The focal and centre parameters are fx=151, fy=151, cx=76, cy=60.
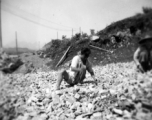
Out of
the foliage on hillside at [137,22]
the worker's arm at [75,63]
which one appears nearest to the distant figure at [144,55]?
the foliage on hillside at [137,22]

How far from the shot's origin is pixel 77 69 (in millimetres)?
4797

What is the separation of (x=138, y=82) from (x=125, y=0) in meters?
2.17

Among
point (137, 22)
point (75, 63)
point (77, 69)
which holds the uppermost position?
point (137, 22)

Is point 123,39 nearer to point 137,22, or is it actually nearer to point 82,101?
point 137,22

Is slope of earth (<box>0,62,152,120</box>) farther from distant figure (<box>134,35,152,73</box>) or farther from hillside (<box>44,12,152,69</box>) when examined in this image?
hillside (<box>44,12,152,69</box>)

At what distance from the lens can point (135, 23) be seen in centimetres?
307

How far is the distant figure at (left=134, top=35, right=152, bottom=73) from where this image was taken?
2852 mm

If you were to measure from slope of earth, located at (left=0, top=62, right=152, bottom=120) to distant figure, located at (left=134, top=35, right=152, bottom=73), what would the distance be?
14cm

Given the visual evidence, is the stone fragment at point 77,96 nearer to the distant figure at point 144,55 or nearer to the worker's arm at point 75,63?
the worker's arm at point 75,63

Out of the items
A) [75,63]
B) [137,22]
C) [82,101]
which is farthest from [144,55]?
[75,63]

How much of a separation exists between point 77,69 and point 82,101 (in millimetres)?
1097

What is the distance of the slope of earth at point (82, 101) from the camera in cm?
268

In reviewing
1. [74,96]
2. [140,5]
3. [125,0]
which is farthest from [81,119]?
[125,0]

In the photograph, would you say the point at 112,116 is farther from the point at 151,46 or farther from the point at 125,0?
the point at 125,0
